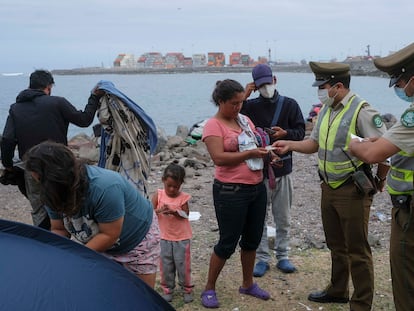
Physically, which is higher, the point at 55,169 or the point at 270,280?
the point at 55,169

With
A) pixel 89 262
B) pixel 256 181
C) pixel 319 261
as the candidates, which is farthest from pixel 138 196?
pixel 319 261

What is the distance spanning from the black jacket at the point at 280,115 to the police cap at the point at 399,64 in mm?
1548

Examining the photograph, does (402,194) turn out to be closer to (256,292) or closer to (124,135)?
(256,292)

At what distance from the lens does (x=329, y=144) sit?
3615 mm

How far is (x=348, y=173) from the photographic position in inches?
141

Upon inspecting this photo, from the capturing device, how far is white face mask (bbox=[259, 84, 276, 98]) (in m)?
4.41

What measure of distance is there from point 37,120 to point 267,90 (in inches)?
81.0

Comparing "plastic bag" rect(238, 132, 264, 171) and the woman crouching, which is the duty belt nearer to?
"plastic bag" rect(238, 132, 264, 171)

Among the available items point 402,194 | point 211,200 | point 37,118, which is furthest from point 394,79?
point 211,200

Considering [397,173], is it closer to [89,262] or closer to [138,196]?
[138,196]

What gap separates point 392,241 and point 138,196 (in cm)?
161

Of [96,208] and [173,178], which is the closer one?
[96,208]

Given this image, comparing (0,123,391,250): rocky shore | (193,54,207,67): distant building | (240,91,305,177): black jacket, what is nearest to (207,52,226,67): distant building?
(193,54,207,67): distant building

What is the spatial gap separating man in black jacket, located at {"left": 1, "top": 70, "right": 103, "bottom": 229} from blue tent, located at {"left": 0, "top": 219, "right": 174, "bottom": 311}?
1929 millimetres
